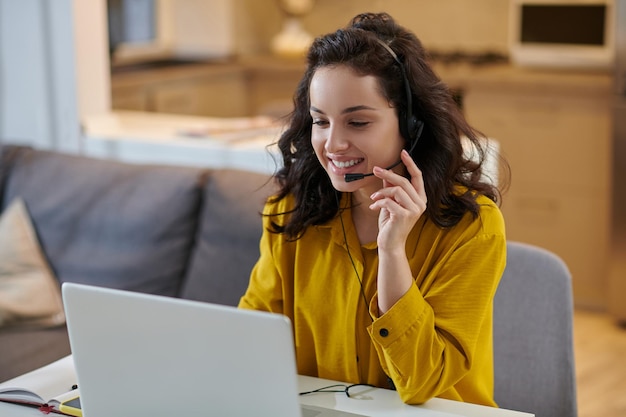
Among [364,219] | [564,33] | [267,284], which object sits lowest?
[267,284]

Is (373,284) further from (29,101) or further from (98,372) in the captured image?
(29,101)

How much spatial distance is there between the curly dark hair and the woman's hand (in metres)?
0.12

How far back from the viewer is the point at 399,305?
1446mm

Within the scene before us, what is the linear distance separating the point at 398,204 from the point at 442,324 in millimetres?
203

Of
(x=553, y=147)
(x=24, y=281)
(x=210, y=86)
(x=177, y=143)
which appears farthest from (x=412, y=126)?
(x=210, y=86)

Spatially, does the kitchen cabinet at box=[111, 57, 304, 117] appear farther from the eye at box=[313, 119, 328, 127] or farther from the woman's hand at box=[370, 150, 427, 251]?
the woman's hand at box=[370, 150, 427, 251]

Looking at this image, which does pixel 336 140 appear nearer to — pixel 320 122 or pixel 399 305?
pixel 320 122

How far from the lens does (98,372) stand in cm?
133

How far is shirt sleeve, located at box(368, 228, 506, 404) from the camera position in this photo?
145cm

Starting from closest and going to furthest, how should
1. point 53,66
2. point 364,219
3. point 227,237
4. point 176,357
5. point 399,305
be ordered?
point 176,357
point 399,305
point 364,219
point 227,237
point 53,66

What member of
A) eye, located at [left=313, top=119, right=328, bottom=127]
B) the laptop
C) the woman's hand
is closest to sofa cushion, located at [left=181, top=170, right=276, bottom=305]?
eye, located at [left=313, top=119, right=328, bottom=127]

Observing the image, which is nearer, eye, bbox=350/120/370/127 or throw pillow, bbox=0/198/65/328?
eye, bbox=350/120/370/127

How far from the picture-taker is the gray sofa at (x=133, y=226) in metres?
2.38

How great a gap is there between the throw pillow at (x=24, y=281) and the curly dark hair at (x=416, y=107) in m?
1.10
